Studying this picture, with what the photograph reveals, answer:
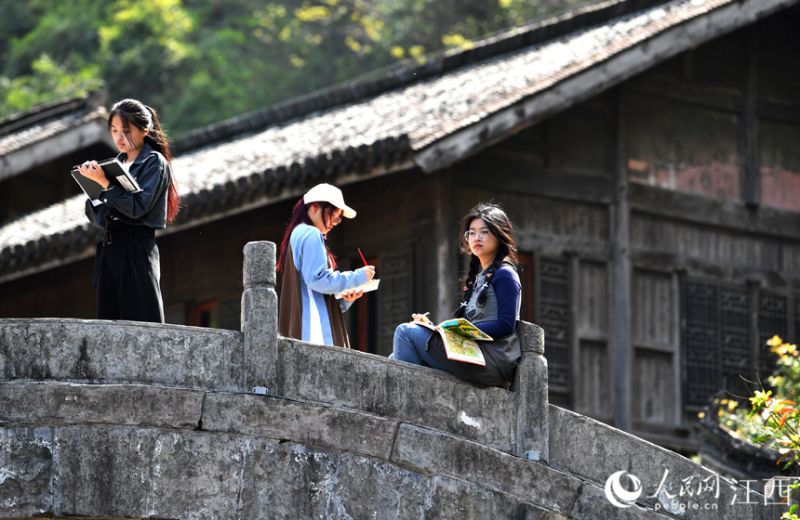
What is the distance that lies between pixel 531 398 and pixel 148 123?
2931 mm

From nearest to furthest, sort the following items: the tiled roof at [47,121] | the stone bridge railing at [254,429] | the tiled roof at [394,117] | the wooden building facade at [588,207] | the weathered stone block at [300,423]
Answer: the stone bridge railing at [254,429] → the weathered stone block at [300,423] → the tiled roof at [394,117] → the wooden building facade at [588,207] → the tiled roof at [47,121]

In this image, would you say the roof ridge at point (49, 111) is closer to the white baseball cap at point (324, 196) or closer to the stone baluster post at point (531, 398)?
the white baseball cap at point (324, 196)

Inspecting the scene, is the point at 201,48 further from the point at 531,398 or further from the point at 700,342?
the point at 531,398

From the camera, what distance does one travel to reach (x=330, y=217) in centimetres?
1090

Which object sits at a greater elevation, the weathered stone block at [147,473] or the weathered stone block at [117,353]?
the weathered stone block at [117,353]

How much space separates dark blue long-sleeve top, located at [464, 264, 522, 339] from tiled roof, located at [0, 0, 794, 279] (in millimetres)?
3704

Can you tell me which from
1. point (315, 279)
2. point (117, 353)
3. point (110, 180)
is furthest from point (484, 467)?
point (110, 180)

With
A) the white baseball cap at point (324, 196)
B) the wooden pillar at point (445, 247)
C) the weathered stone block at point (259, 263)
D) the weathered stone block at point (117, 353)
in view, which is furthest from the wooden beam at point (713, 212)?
the weathered stone block at point (117, 353)

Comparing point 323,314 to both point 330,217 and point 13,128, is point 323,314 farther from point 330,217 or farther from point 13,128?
point 13,128

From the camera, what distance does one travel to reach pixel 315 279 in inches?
419

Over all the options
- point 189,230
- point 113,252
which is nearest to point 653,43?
point 189,230

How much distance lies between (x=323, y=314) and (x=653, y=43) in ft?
20.9

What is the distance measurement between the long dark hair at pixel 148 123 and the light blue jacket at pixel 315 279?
0.80 m

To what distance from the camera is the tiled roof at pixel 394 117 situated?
14.7m
